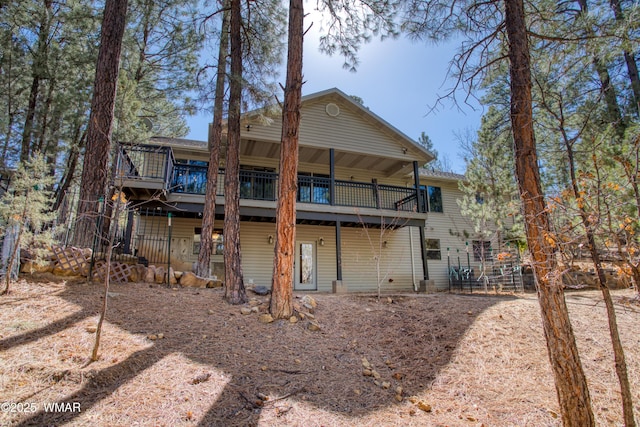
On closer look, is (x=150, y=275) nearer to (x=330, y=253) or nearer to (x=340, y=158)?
(x=330, y=253)

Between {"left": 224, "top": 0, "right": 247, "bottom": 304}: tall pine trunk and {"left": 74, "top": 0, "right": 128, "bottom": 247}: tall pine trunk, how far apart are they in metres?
2.29

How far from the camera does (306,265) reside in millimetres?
12188

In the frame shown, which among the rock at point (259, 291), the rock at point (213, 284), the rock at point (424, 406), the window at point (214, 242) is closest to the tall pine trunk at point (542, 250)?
the rock at point (424, 406)

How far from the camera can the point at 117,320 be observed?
431 centimetres

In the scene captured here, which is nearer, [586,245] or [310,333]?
[586,245]

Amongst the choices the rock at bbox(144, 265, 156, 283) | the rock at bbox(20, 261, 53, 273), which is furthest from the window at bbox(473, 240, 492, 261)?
the rock at bbox(20, 261, 53, 273)

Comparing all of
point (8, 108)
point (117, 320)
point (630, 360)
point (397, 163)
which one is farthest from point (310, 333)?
point (8, 108)

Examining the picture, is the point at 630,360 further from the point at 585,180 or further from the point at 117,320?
the point at 117,320

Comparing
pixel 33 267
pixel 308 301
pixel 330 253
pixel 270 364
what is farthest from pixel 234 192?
pixel 330 253

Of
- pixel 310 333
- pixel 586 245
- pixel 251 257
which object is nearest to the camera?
pixel 586 245

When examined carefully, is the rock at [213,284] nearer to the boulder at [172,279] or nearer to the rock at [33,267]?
the boulder at [172,279]

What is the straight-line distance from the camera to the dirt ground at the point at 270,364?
9.40 feet

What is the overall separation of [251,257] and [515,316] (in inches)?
316

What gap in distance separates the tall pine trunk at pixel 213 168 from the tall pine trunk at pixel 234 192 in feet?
1.61
